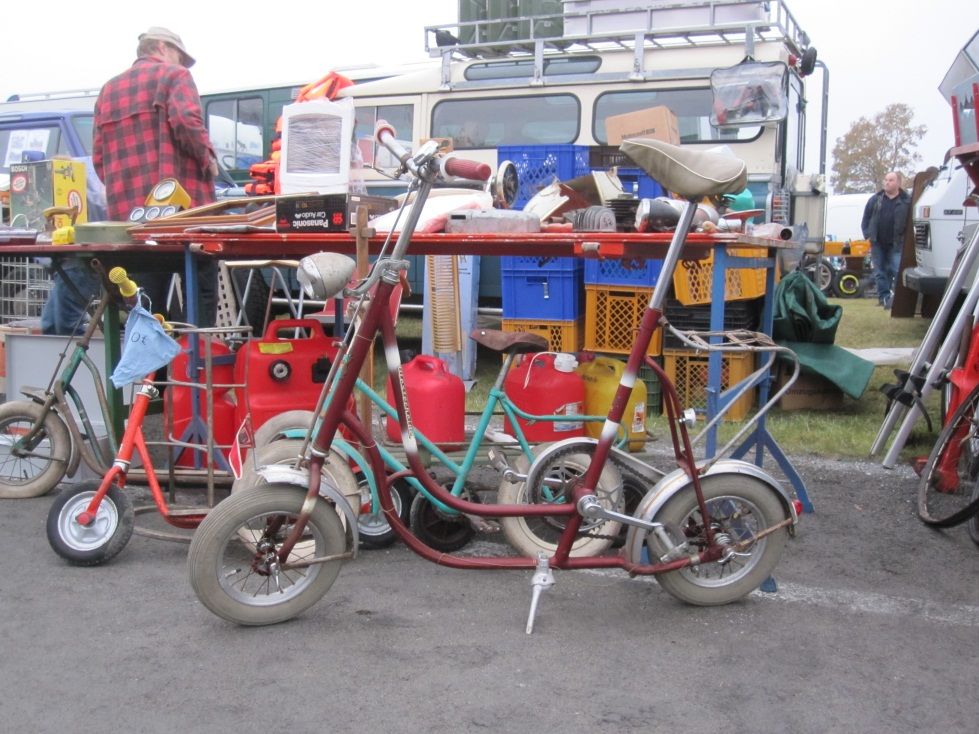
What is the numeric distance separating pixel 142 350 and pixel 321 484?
114 cm

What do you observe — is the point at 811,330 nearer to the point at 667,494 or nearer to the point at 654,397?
the point at 654,397

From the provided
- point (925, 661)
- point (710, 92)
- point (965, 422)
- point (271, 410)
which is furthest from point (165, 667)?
point (710, 92)

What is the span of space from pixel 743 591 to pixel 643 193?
11.4 feet

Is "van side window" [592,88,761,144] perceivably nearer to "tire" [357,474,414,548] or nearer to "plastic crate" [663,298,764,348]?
"plastic crate" [663,298,764,348]

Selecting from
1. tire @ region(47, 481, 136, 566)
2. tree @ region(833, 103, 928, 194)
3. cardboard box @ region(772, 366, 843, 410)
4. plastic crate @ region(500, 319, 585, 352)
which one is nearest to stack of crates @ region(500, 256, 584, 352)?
plastic crate @ region(500, 319, 585, 352)

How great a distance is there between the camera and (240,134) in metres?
9.73

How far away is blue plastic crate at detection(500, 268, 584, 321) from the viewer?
6.42 m

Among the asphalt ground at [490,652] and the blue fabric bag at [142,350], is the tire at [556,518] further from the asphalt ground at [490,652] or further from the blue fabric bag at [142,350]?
the blue fabric bag at [142,350]

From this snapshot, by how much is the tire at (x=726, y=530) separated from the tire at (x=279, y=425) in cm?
152

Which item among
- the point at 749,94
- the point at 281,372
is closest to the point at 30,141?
the point at 281,372

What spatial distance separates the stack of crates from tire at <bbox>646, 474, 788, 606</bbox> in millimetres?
3213

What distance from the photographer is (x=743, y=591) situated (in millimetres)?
3361

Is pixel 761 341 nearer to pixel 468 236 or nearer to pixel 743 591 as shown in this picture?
pixel 743 591

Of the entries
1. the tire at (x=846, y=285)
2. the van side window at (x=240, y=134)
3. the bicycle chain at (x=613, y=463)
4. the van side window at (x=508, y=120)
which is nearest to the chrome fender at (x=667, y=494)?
the bicycle chain at (x=613, y=463)
